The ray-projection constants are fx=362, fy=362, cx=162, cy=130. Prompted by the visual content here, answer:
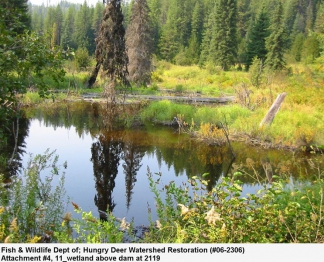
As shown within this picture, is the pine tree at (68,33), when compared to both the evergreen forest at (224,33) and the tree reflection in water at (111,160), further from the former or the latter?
the tree reflection in water at (111,160)

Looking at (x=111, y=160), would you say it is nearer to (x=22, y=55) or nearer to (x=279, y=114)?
(x=22, y=55)

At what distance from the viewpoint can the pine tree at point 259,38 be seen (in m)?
44.6

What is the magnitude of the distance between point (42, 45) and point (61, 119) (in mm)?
13507

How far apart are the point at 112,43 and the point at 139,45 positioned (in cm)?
1245

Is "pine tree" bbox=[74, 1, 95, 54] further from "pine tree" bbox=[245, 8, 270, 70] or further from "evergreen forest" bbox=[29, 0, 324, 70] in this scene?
"pine tree" bbox=[245, 8, 270, 70]

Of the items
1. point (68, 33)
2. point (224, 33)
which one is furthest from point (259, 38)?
point (68, 33)

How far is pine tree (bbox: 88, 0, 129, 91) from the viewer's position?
19.0 m

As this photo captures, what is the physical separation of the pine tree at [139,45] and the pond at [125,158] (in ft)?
42.3

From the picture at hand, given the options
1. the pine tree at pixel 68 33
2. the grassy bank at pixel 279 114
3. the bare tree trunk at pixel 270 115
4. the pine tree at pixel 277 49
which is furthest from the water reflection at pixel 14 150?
the pine tree at pixel 68 33

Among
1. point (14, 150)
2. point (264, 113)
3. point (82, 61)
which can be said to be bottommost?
point (264, 113)

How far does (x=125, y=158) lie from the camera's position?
1194 centimetres

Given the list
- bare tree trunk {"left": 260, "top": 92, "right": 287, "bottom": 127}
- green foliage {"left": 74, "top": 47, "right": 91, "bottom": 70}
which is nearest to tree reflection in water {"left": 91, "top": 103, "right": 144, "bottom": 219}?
bare tree trunk {"left": 260, "top": 92, "right": 287, "bottom": 127}

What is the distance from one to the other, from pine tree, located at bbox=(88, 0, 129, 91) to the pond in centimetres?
283
